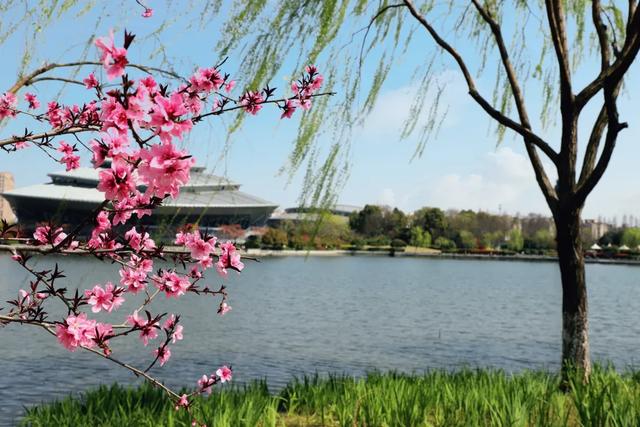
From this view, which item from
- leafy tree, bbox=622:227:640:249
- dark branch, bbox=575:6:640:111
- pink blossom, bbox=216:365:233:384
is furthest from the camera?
leafy tree, bbox=622:227:640:249

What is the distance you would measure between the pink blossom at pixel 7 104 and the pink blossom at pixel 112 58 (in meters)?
2.26

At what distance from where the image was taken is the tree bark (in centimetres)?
584

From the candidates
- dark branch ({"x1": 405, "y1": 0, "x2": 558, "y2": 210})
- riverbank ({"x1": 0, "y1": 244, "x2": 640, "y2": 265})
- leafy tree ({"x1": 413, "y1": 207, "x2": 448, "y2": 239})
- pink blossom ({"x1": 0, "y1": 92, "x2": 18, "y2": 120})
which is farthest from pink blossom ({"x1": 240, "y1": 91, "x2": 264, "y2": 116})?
leafy tree ({"x1": 413, "y1": 207, "x2": 448, "y2": 239})

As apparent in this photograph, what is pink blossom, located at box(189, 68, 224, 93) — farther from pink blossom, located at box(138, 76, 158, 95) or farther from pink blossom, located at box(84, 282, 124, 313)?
pink blossom, located at box(84, 282, 124, 313)

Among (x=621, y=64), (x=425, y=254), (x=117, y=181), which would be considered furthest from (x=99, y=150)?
(x=425, y=254)

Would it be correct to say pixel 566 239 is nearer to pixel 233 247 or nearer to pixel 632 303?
pixel 233 247

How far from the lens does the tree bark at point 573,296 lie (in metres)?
5.84

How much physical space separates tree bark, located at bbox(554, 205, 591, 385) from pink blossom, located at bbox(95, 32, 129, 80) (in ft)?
15.6

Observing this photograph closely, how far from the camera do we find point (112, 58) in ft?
6.43

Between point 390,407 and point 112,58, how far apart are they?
3176 mm

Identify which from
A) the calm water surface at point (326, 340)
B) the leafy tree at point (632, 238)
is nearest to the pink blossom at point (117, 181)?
the calm water surface at point (326, 340)

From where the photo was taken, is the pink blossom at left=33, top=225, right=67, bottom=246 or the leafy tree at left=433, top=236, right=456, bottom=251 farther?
the leafy tree at left=433, top=236, right=456, bottom=251

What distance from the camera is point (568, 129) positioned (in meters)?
6.09

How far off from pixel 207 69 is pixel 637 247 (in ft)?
337
